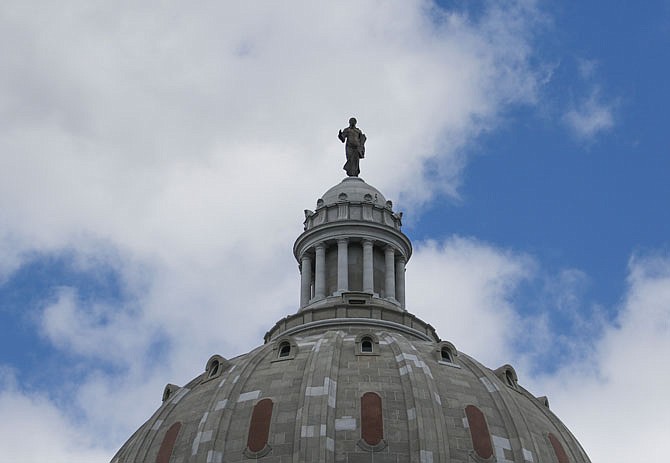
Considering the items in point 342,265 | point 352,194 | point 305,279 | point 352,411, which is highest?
point 352,194

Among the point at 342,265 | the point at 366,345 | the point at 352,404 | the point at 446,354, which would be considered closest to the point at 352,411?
the point at 352,404

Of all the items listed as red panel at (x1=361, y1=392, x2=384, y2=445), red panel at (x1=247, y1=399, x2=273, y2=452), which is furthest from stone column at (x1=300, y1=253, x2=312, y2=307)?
red panel at (x1=361, y1=392, x2=384, y2=445)

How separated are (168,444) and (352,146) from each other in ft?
110

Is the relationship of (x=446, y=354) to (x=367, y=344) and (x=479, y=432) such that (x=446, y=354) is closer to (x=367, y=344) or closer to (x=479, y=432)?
(x=367, y=344)

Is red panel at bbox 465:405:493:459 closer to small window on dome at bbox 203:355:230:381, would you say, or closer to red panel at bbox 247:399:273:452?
red panel at bbox 247:399:273:452

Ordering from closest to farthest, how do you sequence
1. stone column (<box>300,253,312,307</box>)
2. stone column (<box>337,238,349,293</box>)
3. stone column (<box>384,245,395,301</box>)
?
1. stone column (<box>337,238,349,293</box>)
2. stone column (<box>384,245,395,301</box>)
3. stone column (<box>300,253,312,307</box>)

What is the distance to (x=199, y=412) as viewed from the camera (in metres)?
72.9

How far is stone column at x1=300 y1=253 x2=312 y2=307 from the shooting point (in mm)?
89875

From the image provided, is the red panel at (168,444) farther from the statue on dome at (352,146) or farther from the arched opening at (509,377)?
the statue on dome at (352,146)

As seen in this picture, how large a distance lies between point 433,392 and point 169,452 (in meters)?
15.0

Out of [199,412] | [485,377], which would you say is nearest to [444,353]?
[485,377]

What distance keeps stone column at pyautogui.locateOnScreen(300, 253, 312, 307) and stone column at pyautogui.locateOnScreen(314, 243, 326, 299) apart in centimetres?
104

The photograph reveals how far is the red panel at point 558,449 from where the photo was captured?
2837 inches

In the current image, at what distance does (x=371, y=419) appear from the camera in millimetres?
68000
